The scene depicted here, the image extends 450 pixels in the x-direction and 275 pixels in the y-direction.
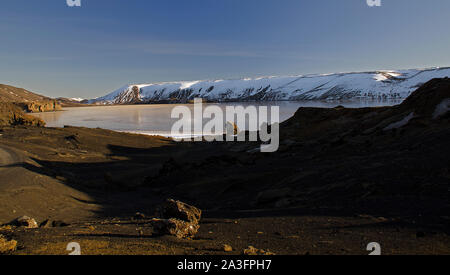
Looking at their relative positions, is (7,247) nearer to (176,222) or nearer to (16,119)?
(176,222)

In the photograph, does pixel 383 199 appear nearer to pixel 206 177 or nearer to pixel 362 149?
pixel 362 149

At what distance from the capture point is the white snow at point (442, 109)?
14.0 m

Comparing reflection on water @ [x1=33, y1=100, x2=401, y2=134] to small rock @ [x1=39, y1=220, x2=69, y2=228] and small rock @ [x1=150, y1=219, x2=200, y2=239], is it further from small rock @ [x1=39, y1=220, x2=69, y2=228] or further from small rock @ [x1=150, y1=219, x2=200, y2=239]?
small rock @ [x1=150, y1=219, x2=200, y2=239]

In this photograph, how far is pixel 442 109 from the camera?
14.3 meters

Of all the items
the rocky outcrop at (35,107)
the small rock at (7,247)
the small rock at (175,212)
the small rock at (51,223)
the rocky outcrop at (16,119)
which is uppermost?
the rocky outcrop at (35,107)

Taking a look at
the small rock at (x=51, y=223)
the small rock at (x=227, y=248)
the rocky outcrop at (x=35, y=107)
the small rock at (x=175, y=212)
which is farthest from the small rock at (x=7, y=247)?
the rocky outcrop at (x=35, y=107)

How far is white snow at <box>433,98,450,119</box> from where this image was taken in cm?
1402

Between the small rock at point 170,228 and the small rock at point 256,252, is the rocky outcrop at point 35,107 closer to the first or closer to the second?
the small rock at point 170,228

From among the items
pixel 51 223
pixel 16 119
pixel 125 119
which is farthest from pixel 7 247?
pixel 125 119

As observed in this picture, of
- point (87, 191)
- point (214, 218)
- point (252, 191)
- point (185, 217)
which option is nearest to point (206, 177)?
point (252, 191)

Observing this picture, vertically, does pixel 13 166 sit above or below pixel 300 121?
below

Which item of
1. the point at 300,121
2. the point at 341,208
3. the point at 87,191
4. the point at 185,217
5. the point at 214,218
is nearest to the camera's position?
the point at 185,217
